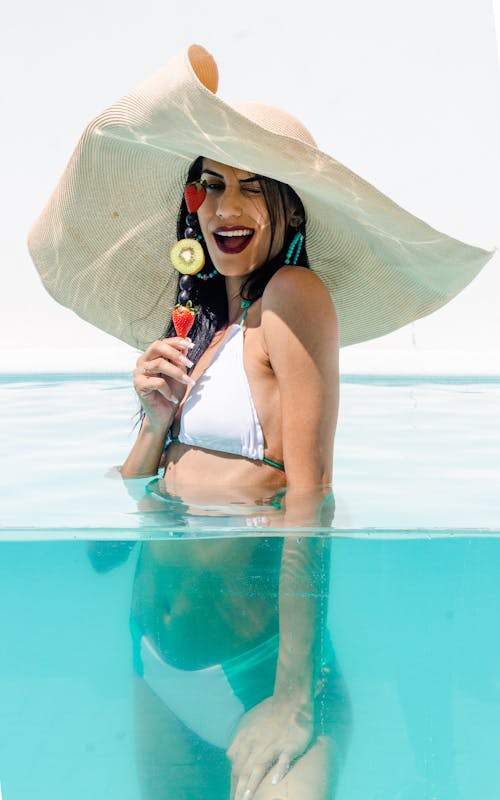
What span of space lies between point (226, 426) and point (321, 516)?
0.29 metres

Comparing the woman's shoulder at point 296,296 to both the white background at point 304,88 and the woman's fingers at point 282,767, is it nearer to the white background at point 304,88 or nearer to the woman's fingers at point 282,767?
the woman's fingers at point 282,767

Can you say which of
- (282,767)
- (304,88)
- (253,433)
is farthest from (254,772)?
(304,88)

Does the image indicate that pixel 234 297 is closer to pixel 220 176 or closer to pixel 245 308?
pixel 245 308

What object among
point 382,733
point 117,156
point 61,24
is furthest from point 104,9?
point 382,733

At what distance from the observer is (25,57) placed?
14070 mm

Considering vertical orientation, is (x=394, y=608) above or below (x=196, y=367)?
below

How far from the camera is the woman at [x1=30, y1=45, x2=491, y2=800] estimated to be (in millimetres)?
1915

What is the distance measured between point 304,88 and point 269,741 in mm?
12945

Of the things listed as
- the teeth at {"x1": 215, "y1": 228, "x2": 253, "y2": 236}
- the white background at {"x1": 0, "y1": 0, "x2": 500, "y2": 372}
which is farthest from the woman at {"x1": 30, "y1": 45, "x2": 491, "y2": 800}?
the white background at {"x1": 0, "y1": 0, "x2": 500, "y2": 372}

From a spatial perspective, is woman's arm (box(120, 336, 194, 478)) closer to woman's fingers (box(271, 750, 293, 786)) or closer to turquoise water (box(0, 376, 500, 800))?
turquoise water (box(0, 376, 500, 800))

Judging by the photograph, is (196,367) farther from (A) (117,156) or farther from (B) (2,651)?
(B) (2,651)

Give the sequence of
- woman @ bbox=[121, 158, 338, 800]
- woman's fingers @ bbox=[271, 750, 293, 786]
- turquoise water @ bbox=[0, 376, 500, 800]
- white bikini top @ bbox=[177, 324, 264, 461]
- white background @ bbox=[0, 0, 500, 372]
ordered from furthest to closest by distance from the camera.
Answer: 1. white background @ bbox=[0, 0, 500, 372]
2. white bikini top @ bbox=[177, 324, 264, 461]
3. turquoise water @ bbox=[0, 376, 500, 800]
4. woman @ bbox=[121, 158, 338, 800]
5. woman's fingers @ bbox=[271, 750, 293, 786]

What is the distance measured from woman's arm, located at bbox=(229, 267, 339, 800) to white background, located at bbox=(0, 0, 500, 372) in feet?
31.6

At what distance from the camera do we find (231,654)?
1.99m
